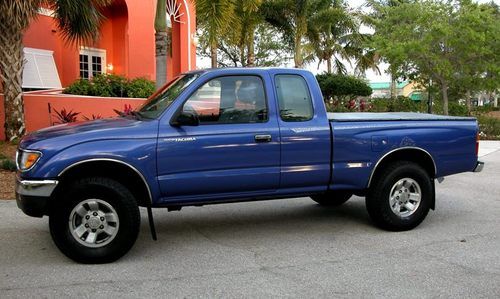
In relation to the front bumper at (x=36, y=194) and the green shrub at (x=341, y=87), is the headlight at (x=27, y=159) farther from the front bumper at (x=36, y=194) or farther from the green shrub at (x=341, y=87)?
the green shrub at (x=341, y=87)

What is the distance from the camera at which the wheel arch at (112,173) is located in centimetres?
505

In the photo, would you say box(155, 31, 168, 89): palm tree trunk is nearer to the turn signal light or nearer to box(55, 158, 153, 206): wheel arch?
box(55, 158, 153, 206): wheel arch

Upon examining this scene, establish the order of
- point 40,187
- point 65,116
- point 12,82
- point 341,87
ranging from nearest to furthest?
1. point 40,187
2. point 12,82
3. point 65,116
4. point 341,87

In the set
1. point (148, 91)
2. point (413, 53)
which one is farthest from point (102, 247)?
point (413, 53)

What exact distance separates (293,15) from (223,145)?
21164 millimetres

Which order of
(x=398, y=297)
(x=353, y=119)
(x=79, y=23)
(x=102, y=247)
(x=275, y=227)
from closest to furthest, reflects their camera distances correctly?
(x=398, y=297)
(x=102, y=247)
(x=353, y=119)
(x=275, y=227)
(x=79, y=23)

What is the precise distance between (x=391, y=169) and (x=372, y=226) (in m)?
0.85

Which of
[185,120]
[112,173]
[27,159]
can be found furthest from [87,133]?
[185,120]

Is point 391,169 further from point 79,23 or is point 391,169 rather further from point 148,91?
point 148,91

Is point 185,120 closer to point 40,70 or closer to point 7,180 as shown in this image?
point 7,180

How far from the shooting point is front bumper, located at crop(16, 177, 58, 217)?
491cm

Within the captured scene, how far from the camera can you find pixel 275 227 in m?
6.64

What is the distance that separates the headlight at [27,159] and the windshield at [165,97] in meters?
1.24

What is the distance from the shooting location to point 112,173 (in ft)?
17.5
